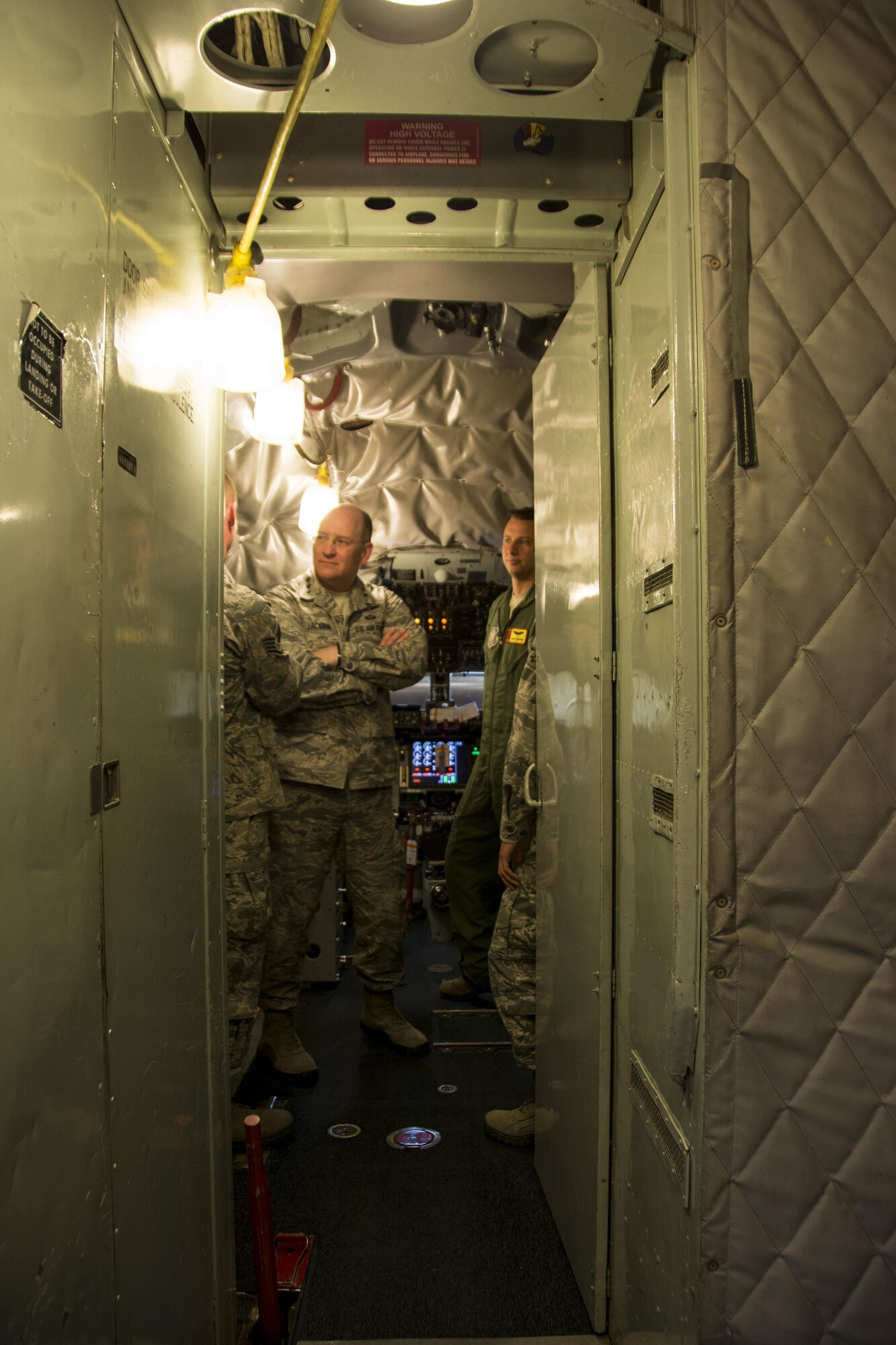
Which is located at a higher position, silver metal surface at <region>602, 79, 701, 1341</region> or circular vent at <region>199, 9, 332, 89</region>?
circular vent at <region>199, 9, 332, 89</region>

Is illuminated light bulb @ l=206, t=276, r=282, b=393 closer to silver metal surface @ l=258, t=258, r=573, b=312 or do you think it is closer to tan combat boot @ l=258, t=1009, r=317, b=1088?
silver metal surface @ l=258, t=258, r=573, b=312

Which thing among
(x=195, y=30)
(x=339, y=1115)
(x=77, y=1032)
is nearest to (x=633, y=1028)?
(x=77, y=1032)

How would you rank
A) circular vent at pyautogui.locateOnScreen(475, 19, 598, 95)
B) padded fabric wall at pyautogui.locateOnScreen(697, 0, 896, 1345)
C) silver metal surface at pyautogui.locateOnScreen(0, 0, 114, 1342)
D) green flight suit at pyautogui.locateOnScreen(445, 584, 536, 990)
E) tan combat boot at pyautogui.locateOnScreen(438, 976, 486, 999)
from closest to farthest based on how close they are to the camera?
silver metal surface at pyautogui.locateOnScreen(0, 0, 114, 1342), padded fabric wall at pyautogui.locateOnScreen(697, 0, 896, 1345), circular vent at pyautogui.locateOnScreen(475, 19, 598, 95), green flight suit at pyautogui.locateOnScreen(445, 584, 536, 990), tan combat boot at pyautogui.locateOnScreen(438, 976, 486, 999)

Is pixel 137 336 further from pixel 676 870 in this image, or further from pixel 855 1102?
pixel 855 1102

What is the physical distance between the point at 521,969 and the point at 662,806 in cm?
147

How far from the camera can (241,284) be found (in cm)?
177

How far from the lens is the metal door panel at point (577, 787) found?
207cm

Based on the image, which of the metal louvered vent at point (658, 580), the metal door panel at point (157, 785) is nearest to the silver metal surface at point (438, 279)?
the metal door panel at point (157, 785)

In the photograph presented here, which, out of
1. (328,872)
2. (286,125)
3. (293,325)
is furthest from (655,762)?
(293,325)

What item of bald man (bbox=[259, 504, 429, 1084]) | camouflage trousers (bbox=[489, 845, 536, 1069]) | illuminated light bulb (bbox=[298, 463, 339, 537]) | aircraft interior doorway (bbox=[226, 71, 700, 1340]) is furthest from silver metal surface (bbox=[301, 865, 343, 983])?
illuminated light bulb (bbox=[298, 463, 339, 537])

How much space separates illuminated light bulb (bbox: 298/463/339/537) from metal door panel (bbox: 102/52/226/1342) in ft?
7.58

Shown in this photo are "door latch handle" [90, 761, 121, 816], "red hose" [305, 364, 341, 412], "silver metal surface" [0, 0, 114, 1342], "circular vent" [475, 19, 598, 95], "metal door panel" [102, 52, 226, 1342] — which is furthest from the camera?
"red hose" [305, 364, 341, 412]

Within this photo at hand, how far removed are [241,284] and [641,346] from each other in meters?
0.88

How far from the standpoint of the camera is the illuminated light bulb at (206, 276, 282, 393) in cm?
176
